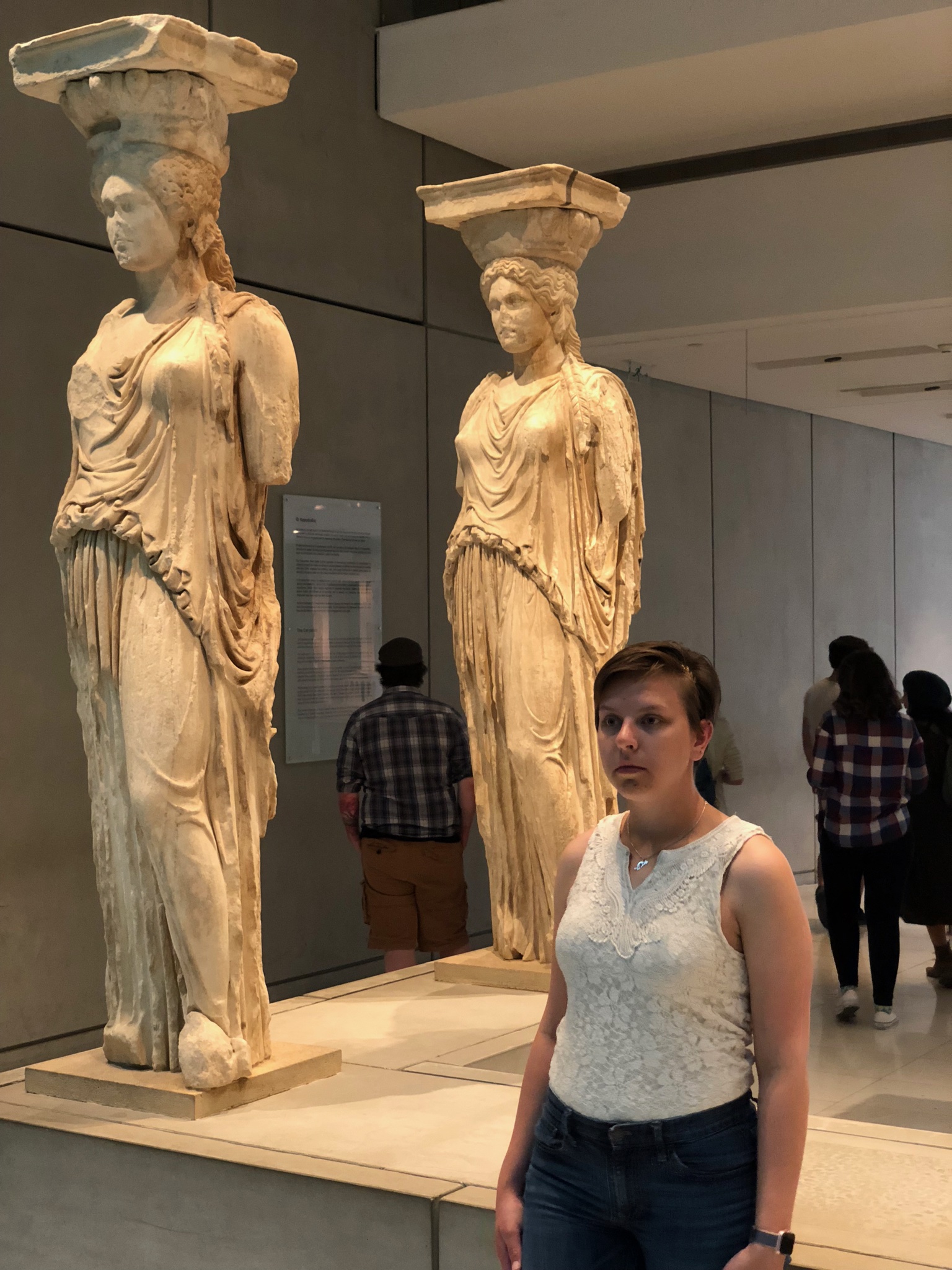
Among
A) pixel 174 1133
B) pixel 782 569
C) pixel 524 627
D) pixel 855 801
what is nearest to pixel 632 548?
pixel 524 627

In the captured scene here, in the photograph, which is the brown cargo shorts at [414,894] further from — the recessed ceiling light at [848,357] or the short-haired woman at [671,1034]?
the short-haired woman at [671,1034]

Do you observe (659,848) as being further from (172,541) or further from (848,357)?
(848,357)

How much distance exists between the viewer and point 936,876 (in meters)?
8.24

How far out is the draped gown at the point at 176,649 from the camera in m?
4.64

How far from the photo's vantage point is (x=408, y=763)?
295 inches

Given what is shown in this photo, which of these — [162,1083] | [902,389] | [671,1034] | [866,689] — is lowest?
[162,1083]

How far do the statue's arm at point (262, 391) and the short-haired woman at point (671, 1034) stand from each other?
2.37 metres

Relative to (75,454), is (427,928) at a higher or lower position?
lower

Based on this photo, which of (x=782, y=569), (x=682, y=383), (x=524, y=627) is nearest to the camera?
(x=524, y=627)

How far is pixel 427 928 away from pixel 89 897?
167 cm

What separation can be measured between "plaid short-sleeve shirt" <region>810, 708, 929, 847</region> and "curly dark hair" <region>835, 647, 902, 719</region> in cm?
6

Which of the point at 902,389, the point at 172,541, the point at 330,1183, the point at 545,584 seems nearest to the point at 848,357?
the point at 902,389

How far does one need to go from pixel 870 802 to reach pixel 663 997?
513cm

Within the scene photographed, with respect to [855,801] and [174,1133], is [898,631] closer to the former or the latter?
[855,801]
